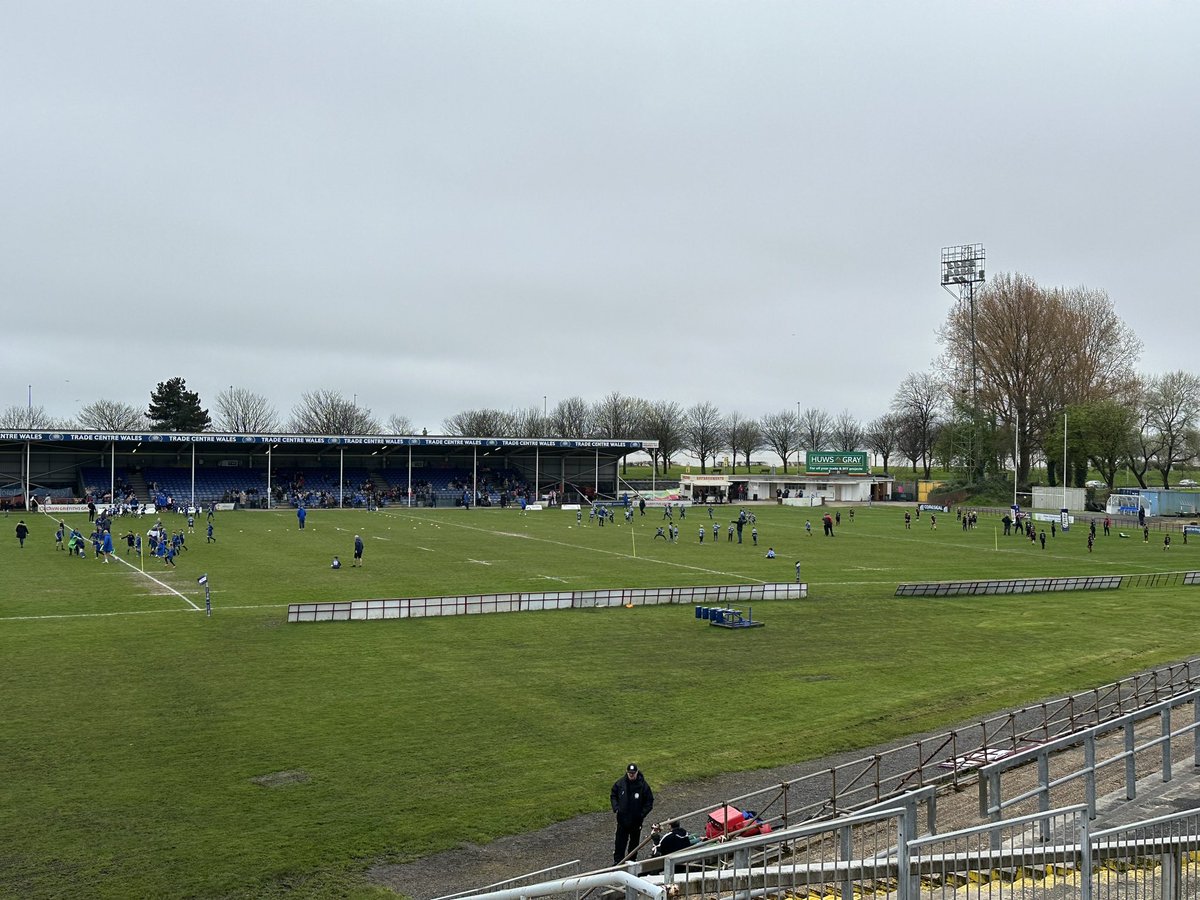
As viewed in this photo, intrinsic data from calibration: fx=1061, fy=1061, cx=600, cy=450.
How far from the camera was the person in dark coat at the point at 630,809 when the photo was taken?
13.6 metres

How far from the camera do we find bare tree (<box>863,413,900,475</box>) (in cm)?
17475

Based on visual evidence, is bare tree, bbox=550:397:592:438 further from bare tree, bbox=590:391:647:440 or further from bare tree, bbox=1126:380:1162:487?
bare tree, bbox=1126:380:1162:487

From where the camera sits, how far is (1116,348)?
110 m

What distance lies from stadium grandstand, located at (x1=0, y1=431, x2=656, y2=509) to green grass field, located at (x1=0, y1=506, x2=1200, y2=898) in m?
45.3

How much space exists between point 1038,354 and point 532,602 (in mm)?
89947

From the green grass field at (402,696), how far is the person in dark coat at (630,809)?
6.63 feet

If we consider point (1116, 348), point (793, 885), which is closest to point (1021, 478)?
point (1116, 348)

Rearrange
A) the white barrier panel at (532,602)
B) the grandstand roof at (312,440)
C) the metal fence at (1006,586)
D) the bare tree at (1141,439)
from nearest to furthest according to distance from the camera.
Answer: the white barrier panel at (532,602)
the metal fence at (1006,586)
the grandstand roof at (312,440)
the bare tree at (1141,439)

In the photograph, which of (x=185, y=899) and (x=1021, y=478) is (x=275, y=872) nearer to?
(x=185, y=899)

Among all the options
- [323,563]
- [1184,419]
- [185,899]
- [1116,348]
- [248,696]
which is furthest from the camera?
[1184,419]

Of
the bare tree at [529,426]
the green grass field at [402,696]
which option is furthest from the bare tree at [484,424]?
the green grass field at [402,696]

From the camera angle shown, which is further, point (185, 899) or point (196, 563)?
point (196, 563)

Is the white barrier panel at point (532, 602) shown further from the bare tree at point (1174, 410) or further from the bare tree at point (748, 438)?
the bare tree at point (748, 438)

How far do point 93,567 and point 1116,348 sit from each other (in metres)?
101
